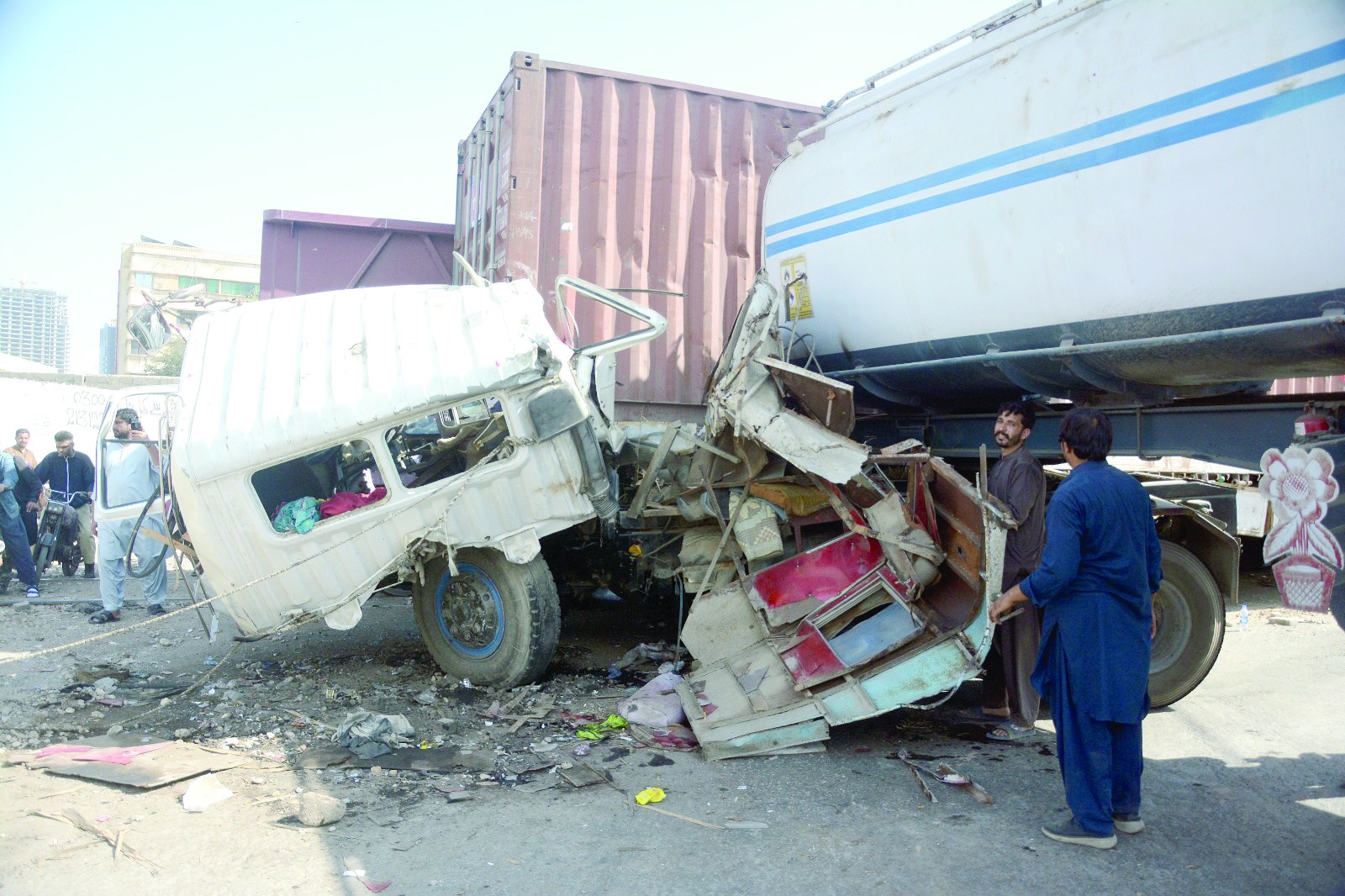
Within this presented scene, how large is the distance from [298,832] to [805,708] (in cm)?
212

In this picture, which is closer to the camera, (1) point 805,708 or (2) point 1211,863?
(2) point 1211,863

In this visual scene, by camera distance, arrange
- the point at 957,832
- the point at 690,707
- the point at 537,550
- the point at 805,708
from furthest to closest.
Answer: the point at 537,550, the point at 690,707, the point at 805,708, the point at 957,832

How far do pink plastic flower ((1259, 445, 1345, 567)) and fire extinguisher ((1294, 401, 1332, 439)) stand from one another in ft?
0.82

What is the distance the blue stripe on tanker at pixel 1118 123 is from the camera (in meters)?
3.15

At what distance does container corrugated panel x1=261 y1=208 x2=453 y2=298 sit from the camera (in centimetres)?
827

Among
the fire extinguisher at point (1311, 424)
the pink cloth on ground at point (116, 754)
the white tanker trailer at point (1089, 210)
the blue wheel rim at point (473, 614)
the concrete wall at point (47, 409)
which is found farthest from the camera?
the concrete wall at point (47, 409)

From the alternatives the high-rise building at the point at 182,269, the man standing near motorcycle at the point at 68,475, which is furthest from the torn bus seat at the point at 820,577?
the high-rise building at the point at 182,269

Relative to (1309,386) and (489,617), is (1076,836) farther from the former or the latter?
(1309,386)

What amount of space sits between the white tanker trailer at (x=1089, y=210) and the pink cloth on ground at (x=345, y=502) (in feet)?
9.32

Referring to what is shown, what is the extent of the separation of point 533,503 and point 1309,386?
5.22 meters

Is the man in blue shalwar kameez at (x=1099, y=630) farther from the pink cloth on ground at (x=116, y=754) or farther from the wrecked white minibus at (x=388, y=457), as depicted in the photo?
the pink cloth on ground at (x=116, y=754)

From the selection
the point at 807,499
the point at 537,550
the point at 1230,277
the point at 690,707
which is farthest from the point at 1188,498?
the point at 537,550

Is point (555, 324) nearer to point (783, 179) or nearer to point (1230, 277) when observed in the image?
point (783, 179)

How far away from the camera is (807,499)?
4.80 metres
